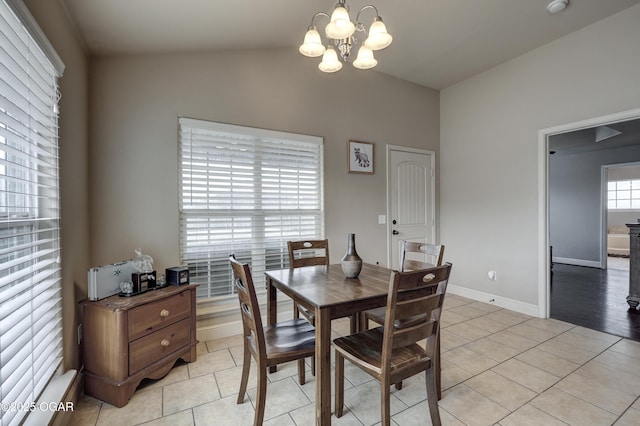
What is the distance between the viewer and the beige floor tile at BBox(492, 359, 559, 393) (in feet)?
6.88

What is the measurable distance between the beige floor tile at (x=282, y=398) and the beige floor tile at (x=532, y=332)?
2.35m

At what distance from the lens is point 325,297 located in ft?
5.47

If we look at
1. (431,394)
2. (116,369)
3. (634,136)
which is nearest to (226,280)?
(116,369)

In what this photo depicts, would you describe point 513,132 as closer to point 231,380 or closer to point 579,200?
point 231,380

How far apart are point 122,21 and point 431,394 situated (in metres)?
3.19

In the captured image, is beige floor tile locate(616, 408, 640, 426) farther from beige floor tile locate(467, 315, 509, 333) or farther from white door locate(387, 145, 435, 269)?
white door locate(387, 145, 435, 269)

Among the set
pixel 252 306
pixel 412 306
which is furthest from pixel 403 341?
pixel 252 306

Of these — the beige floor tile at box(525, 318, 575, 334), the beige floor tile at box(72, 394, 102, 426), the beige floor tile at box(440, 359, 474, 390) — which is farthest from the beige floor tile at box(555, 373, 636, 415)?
the beige floor tile at box(72, 394, 102, 426)

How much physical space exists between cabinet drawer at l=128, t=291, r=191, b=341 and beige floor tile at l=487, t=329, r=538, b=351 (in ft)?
9.32

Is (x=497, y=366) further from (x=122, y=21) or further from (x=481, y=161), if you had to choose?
(x=122, y=21)

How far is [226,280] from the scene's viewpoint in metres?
3.02

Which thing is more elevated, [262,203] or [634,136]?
[634,136]

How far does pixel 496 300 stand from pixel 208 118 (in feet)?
13.4

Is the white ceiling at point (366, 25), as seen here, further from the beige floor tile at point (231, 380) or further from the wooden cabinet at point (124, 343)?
the beige floor tile at point (231, 380)
